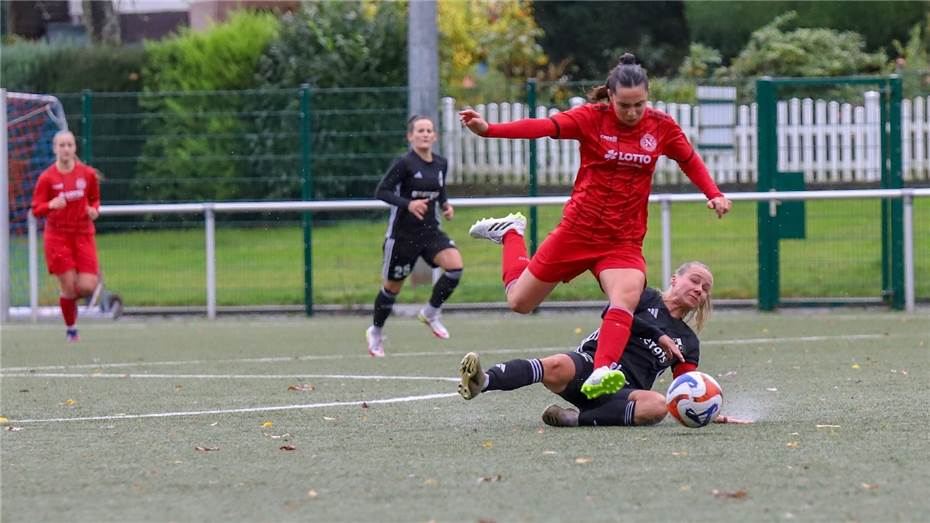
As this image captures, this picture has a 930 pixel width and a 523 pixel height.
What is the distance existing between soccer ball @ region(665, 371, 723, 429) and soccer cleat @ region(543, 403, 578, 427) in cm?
50

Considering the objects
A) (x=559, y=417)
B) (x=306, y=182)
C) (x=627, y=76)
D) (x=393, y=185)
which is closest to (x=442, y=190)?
(x=393, y=185)

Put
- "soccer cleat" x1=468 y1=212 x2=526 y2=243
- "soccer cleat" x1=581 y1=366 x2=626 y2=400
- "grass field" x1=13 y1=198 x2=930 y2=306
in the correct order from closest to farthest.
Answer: "soccer cleat" x1=581 y1=366 x2=626 y2=400 → "soccer cleat" x1=468 y1=212 x2=526 y2=243 → "grass field" x1=13 y1=198 x2=930 y2=306

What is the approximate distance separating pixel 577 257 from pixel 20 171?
1114 cm

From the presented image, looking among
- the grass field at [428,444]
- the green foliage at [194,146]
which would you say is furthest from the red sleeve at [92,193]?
the green foliage at [194,146]

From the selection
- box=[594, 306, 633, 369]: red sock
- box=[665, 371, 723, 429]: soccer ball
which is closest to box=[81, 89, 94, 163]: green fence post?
box=[594, 306, 633, 369]: red sock

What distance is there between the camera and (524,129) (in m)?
7.89

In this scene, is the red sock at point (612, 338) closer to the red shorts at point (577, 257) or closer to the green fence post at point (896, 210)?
the red shorts at point (577, 257)

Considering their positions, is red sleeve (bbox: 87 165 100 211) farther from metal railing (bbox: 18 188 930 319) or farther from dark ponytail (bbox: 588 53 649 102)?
dark ponytail (bbox: 588 53 649 102)

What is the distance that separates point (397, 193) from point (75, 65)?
45.7 ft

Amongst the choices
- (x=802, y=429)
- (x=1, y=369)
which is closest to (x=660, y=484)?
(x=802, y=429)

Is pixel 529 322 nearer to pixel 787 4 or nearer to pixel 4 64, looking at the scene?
pixel 4 64

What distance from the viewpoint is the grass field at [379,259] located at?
16.8 meters

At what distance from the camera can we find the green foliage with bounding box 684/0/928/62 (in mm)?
28922

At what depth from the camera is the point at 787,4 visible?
1161 inches
